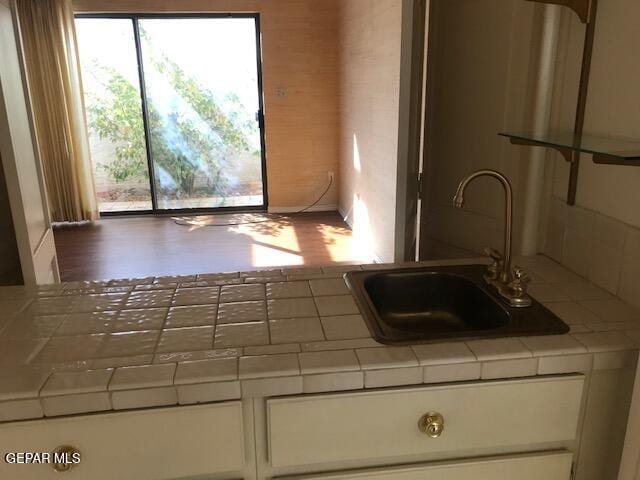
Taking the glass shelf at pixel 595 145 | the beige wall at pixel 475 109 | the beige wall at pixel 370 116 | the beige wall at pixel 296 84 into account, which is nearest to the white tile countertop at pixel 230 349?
the glass shelf at pixel 595 145

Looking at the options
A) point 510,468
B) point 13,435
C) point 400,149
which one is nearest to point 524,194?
point 510,468

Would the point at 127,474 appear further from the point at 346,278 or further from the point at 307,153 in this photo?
the point at 307,153

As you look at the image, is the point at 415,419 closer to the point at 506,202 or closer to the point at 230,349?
the point at 230,349

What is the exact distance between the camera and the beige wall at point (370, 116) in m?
3.78

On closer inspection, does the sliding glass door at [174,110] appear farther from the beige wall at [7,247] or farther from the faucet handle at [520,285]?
the faucet handle at [520,285]

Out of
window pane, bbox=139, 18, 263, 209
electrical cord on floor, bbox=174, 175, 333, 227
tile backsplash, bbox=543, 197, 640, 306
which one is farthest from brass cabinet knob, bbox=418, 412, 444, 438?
window pane, bbox=139, 18, 263, 209

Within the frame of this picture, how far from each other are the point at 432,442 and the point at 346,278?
19.9 inches

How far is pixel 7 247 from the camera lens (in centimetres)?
175

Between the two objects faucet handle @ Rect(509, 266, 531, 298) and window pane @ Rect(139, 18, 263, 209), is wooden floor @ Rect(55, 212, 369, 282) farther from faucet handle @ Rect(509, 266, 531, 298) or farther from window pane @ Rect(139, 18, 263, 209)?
faucet handle @ Rect(509, 266, 531, 298)

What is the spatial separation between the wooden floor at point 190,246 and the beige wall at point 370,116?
0.35 m

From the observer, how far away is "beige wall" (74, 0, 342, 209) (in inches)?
225

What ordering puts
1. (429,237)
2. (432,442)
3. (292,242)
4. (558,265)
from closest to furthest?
1. (432,442)
2. (558,265)
3. (429,237)
4. (292,242)

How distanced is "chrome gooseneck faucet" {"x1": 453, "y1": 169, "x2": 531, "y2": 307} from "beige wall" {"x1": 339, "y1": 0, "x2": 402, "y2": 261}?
218cm

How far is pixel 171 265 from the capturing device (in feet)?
14.7
